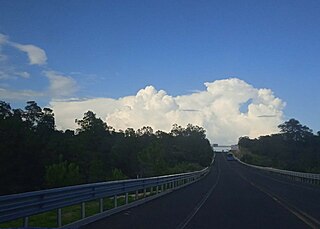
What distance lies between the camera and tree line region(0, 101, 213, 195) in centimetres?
7138

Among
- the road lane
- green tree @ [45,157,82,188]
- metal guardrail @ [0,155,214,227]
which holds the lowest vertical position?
the road lane

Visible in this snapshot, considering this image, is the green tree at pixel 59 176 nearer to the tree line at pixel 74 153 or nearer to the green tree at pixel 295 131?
the tree line at pixel 74 153

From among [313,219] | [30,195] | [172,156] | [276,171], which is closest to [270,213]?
[313,219]

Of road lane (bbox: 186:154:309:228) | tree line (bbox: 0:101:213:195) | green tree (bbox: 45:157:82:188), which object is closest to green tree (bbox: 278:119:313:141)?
tree line (bbox: 0:101:213:195)

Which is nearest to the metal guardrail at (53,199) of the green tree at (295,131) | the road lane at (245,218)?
the road lane at (245,218)

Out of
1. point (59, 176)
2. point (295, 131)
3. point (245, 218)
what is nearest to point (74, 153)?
point (59, 176)

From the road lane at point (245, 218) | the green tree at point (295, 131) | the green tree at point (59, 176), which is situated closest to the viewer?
the road lane at point (245, 218)

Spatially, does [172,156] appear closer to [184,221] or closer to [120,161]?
[120,161]

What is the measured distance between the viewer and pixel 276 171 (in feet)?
266

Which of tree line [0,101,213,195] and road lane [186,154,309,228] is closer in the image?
road lane [186,154,309,228]

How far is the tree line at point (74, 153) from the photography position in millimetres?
71375

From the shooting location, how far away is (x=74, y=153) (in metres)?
105

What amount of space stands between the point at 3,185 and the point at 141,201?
4526 cm

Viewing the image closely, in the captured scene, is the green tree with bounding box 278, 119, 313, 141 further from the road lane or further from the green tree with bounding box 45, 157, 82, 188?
the road lane
